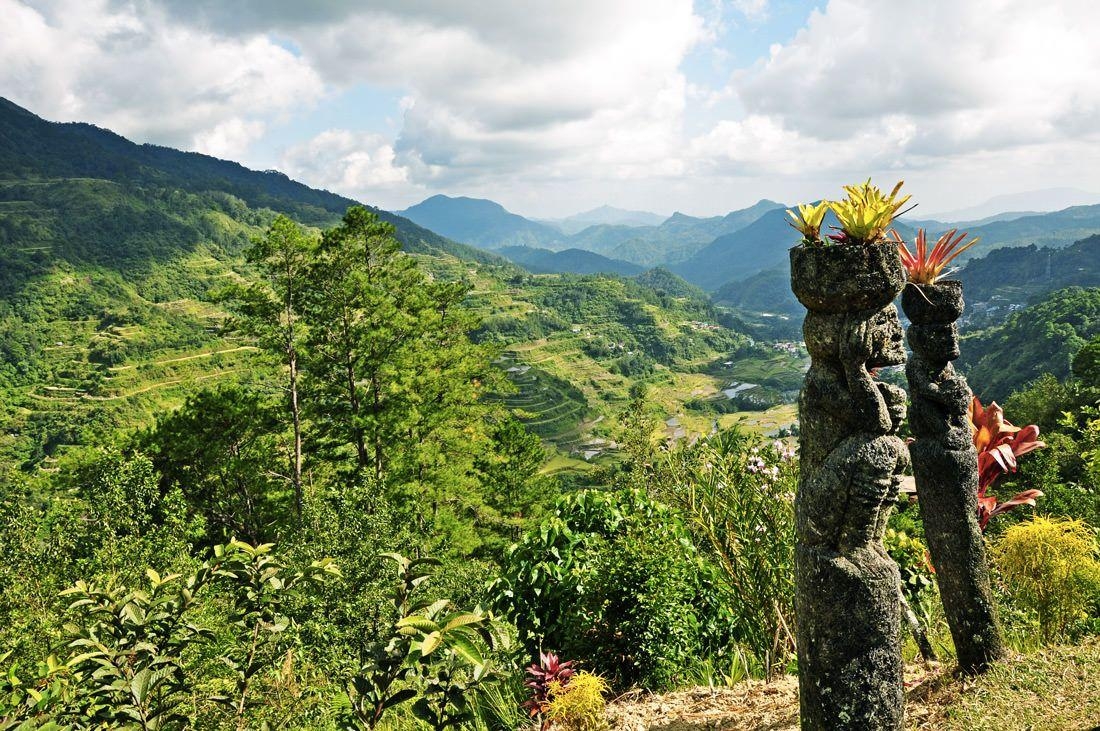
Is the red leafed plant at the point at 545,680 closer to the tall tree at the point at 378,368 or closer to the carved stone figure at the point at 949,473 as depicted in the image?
the carved stone figure at the point at 949,473

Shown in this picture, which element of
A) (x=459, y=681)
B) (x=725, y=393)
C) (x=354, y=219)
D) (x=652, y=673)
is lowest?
(x=725, y=393)

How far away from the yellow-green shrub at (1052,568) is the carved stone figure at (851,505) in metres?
2.20

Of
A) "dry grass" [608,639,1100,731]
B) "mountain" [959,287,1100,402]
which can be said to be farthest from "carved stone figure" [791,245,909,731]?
"mountain" [959,287,1100,402]

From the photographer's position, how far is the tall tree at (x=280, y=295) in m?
15.2

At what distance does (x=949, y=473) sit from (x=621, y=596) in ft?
7.70

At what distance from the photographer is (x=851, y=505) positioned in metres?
2.67

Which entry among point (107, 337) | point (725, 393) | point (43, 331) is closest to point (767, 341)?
point (725, 393)

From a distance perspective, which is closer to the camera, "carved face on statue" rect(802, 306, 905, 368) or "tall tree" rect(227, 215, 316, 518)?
"carved face on statue" rect(802, 306, 905, 368)

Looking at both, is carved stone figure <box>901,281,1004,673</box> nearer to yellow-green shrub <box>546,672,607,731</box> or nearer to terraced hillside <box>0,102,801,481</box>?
yellow-green shrub <box>546,672,607,731</box>

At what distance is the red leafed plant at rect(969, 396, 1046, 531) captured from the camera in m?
4.59

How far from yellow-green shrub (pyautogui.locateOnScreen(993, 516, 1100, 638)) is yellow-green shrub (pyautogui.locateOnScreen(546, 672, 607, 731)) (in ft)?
10.5

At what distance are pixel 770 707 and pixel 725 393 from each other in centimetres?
13401

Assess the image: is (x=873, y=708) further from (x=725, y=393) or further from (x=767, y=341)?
(x=767, y=341)

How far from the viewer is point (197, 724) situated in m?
2.72
